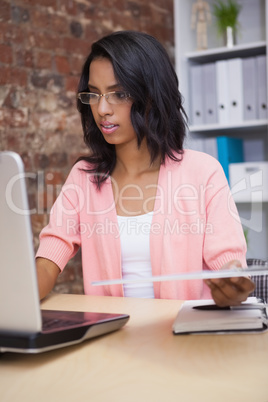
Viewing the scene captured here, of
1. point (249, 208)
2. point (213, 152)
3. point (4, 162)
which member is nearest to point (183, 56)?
point (213, 152)

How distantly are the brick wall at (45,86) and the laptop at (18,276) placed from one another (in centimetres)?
185

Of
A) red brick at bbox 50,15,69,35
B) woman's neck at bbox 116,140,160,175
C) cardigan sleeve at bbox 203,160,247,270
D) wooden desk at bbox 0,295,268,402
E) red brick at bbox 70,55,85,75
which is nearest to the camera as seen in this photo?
wooden desk at bbox 0,295,268,402

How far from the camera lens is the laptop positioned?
0.77m

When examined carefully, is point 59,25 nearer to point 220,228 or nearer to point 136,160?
point 136,160

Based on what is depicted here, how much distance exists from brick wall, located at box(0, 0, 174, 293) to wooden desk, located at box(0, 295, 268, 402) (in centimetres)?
183

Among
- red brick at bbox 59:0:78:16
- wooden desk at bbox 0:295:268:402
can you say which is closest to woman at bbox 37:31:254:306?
wooden desk at bbox 0:295:268:402

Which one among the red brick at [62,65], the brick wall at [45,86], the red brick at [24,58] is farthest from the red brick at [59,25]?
the red brick at [24,58]

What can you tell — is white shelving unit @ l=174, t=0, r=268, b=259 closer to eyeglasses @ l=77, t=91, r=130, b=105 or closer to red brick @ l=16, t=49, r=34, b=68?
red brick @ l=16, t=49, r=34, b=68

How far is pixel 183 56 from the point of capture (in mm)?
3012

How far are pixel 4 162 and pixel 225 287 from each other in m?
0.50

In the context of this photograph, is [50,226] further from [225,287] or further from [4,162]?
[4,162]

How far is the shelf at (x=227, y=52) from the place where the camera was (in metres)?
2.82

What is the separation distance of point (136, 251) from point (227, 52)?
1748 mm

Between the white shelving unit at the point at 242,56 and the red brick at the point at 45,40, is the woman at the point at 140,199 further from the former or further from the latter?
the white shelving unit at the point at 242,56
